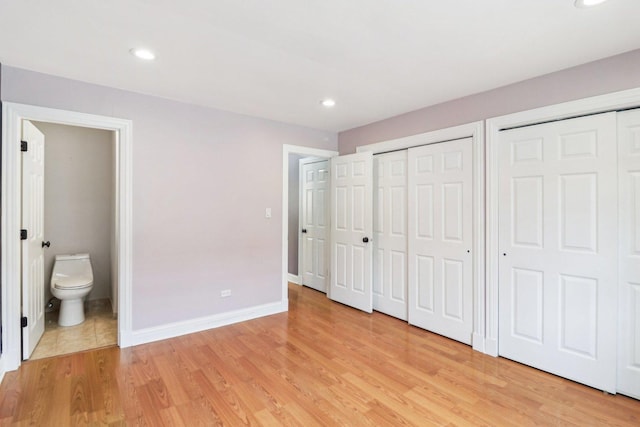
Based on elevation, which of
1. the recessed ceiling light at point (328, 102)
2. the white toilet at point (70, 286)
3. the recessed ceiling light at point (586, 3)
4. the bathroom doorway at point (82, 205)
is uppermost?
the recessed ceiling light at point (328, 102)

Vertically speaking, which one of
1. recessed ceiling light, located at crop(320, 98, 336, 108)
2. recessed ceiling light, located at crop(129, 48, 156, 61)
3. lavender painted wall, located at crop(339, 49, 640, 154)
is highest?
recessed ceiling light, located at crop(320, 98, 336, 108)

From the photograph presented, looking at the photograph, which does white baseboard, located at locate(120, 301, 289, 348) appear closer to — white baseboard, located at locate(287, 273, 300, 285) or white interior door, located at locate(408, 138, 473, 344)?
white baseboard, located at locate(287, 273, 300, 285)

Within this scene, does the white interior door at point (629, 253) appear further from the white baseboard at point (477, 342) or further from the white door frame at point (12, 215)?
the white door frame at point (12, 215)

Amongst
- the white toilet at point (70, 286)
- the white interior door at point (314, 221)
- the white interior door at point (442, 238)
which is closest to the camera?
the white interior door at point (442, 238)

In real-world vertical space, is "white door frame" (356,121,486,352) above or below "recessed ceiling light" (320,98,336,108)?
below

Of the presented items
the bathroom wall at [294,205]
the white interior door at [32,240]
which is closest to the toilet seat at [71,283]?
the white interior door at [32,240]

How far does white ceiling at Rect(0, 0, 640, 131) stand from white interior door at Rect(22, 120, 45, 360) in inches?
28.6

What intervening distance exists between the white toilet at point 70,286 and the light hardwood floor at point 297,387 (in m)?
0.83

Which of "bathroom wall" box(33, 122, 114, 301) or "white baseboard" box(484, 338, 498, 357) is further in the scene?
"bathroom wall" box(33, 122, 114, 301)

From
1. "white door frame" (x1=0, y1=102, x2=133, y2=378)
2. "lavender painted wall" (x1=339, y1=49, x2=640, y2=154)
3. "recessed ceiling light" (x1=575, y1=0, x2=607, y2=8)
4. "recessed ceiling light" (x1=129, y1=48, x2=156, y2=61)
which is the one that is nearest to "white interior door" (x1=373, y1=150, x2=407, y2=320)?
"lavender painted wall" (x1=339, y1=49, x2=640, y2=154)

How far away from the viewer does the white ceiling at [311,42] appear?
1705 millimetres

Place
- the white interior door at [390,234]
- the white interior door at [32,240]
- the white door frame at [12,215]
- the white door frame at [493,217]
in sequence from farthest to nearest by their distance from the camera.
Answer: the white interior door at [390,234] < the white door frame at [493,217] < the white interior door at [32,240] < the white door frame at [12,215]

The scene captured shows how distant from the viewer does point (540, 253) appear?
8.34 feet

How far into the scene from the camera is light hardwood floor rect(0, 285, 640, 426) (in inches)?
75.8
